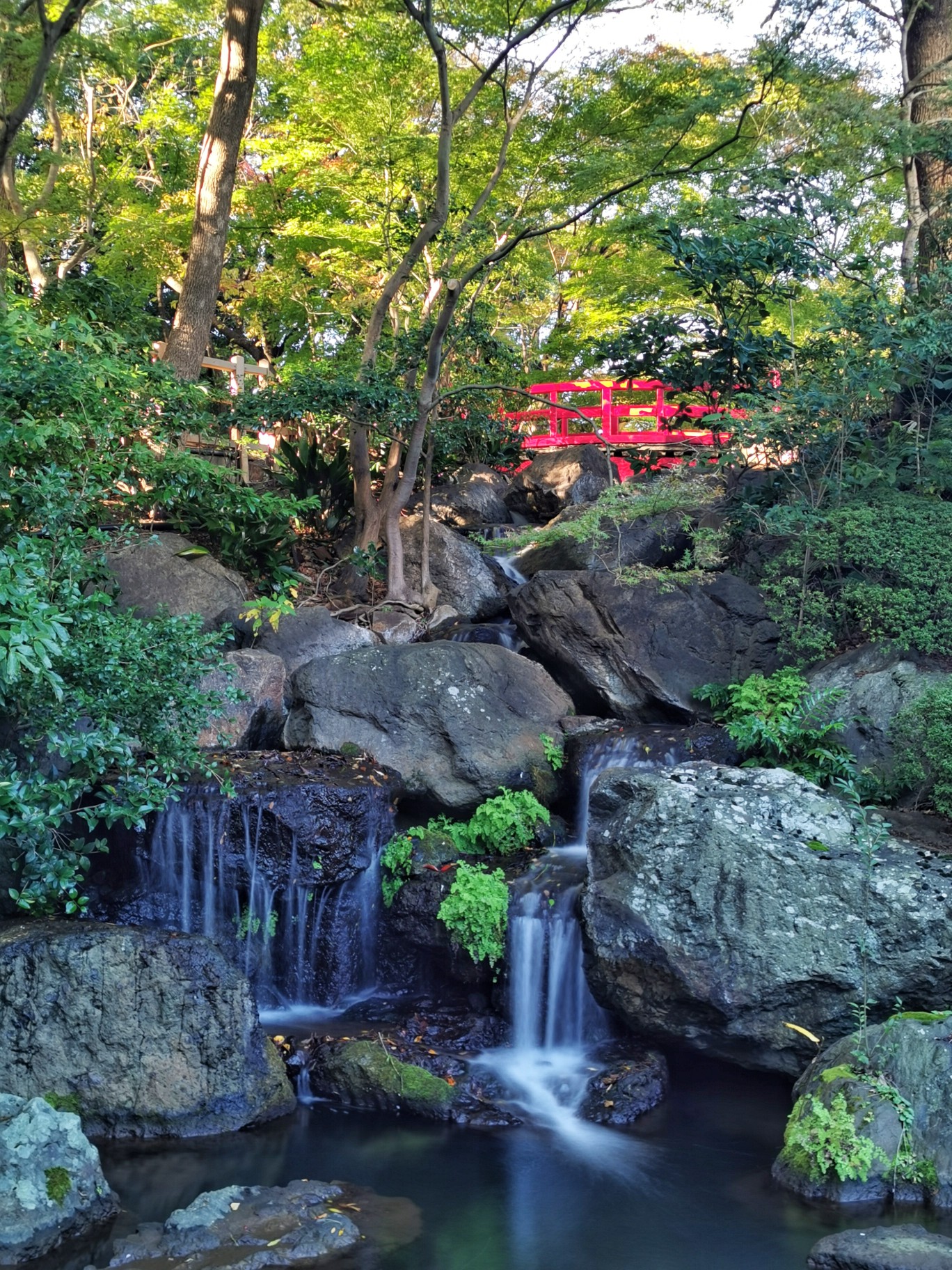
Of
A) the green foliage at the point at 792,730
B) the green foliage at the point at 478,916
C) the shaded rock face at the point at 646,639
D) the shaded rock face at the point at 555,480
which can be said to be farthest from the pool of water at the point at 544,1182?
the shaded rock face at the point at 555,480

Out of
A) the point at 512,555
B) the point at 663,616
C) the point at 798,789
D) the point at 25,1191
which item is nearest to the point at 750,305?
the point at 663,616

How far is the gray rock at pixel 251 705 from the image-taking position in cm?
1010

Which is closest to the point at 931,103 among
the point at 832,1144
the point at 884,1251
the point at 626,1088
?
the point at 626,1088

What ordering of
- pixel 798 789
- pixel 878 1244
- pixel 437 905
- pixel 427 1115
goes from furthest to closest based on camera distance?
pixel 437 905
pixel 798 789
pixel 427 1115
pixel 878 1244

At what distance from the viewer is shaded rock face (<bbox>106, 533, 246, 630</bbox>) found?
38.5ft

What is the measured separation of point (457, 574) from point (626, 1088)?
29.2ft

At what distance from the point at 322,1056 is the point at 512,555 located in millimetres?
9751

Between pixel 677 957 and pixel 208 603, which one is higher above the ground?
pixel 208 603

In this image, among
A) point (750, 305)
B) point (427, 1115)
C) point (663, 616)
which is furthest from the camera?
point (750, 305)

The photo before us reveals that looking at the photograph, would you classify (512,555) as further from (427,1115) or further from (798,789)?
(427,1115)

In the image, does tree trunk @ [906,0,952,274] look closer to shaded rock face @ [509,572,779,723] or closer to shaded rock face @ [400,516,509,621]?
shaded rock face @ [509,572,779,723]

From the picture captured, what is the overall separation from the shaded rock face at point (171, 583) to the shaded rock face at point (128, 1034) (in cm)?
519

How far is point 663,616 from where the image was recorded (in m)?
11.5

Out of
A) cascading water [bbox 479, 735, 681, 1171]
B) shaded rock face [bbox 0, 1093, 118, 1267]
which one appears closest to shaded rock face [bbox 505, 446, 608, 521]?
cascading water [bbox 479, 735, 681, 1171]
